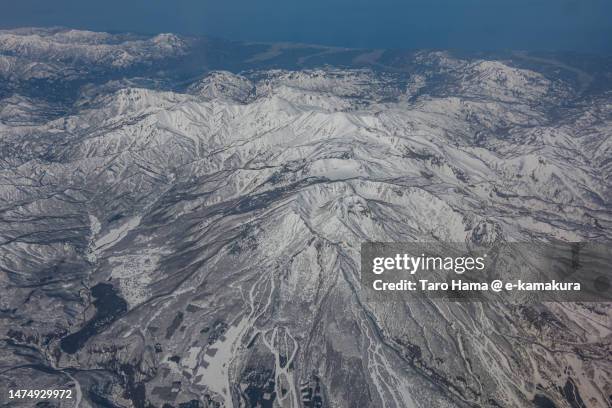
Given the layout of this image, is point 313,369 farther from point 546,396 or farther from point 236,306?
point 546,396

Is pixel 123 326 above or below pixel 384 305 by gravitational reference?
below

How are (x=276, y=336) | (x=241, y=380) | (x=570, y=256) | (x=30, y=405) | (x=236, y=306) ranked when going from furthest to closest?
(x=570, y=256) < (x=236, y=306) < (x=276, y=336) < (x=241, y=380) < (x=30, y=405)

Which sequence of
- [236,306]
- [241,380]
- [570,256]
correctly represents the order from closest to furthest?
[241,380] → [236,306] → [570,256]

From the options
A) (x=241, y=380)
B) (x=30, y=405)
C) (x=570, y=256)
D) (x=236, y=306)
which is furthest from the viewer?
(x=570, y=256)

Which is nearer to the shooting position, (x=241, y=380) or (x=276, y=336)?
(x=241, y=380)

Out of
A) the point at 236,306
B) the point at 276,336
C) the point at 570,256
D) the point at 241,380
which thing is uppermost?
the point at 570,256

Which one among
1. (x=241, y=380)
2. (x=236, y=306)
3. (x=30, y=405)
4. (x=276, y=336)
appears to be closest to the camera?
(x=30, y=405)

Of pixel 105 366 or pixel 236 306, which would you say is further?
pixel 236 306

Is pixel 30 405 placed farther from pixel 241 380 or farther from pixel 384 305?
pixel 384 305

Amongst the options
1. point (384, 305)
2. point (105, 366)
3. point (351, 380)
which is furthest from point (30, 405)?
point (384, 305)

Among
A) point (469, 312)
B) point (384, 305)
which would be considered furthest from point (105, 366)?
point (469, 312)
